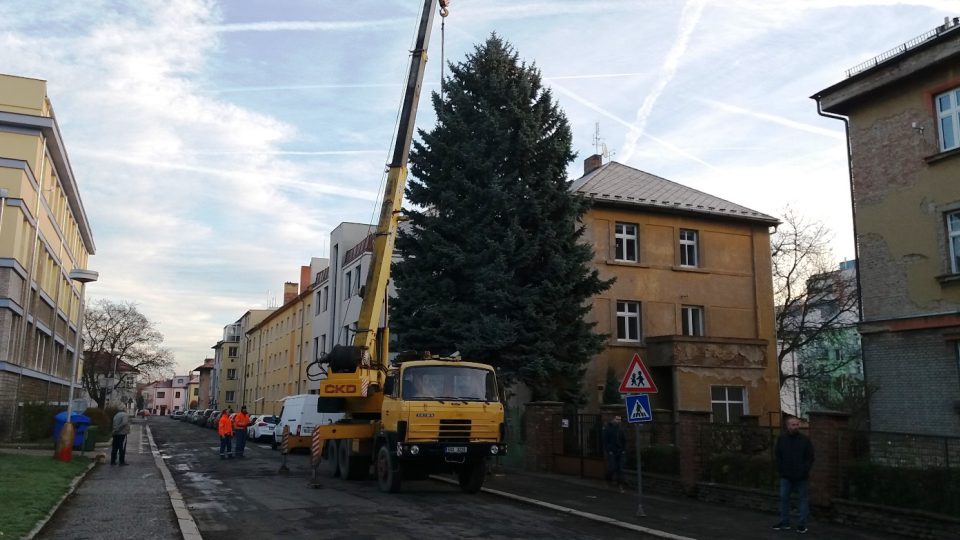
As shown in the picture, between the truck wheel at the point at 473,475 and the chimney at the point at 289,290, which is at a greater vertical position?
the chimney at the point at 289,290

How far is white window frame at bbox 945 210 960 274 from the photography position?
1775 cm

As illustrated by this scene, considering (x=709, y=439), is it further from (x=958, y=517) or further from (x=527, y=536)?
(x=527, y=536)

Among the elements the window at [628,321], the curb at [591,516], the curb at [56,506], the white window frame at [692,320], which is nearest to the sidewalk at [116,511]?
the curb at [56,506]

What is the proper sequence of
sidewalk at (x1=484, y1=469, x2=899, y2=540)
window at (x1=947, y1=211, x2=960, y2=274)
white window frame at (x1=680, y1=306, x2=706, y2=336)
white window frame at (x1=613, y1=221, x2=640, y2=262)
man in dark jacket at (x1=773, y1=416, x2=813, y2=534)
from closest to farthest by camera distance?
sidewalk at (x1=484, y1=469, x2=899, y2=540)
man in dark jacket at (x1=773, y1=416, x2=813, y2=534)
window at (x1=947, y1=211, x2=960, y2=274)
white window frame at (x1=613, y1=221, x2=640, y2=262)
white window frame at (x1=680, y1=306, x2=706, y2=336)

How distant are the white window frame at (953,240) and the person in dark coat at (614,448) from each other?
8482mm

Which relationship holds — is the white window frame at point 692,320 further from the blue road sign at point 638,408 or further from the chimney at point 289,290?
the chimney at point 289,290

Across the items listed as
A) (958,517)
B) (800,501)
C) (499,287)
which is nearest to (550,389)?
(499,287)

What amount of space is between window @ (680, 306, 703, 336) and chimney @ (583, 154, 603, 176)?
26.9 feet

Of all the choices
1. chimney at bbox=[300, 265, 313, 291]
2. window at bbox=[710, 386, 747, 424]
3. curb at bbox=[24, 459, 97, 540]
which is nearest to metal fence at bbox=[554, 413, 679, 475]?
curb at bbox=[24, 459, 97, 540]

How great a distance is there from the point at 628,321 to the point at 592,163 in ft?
30.8

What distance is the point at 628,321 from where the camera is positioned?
29.2 meters

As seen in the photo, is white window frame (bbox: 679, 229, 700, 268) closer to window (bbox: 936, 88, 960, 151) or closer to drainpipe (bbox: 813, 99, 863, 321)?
drainpipe (bbox: 813, 99, 863, 321)

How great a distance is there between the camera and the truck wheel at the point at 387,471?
49.7 ft

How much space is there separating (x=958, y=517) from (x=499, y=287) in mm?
12866
